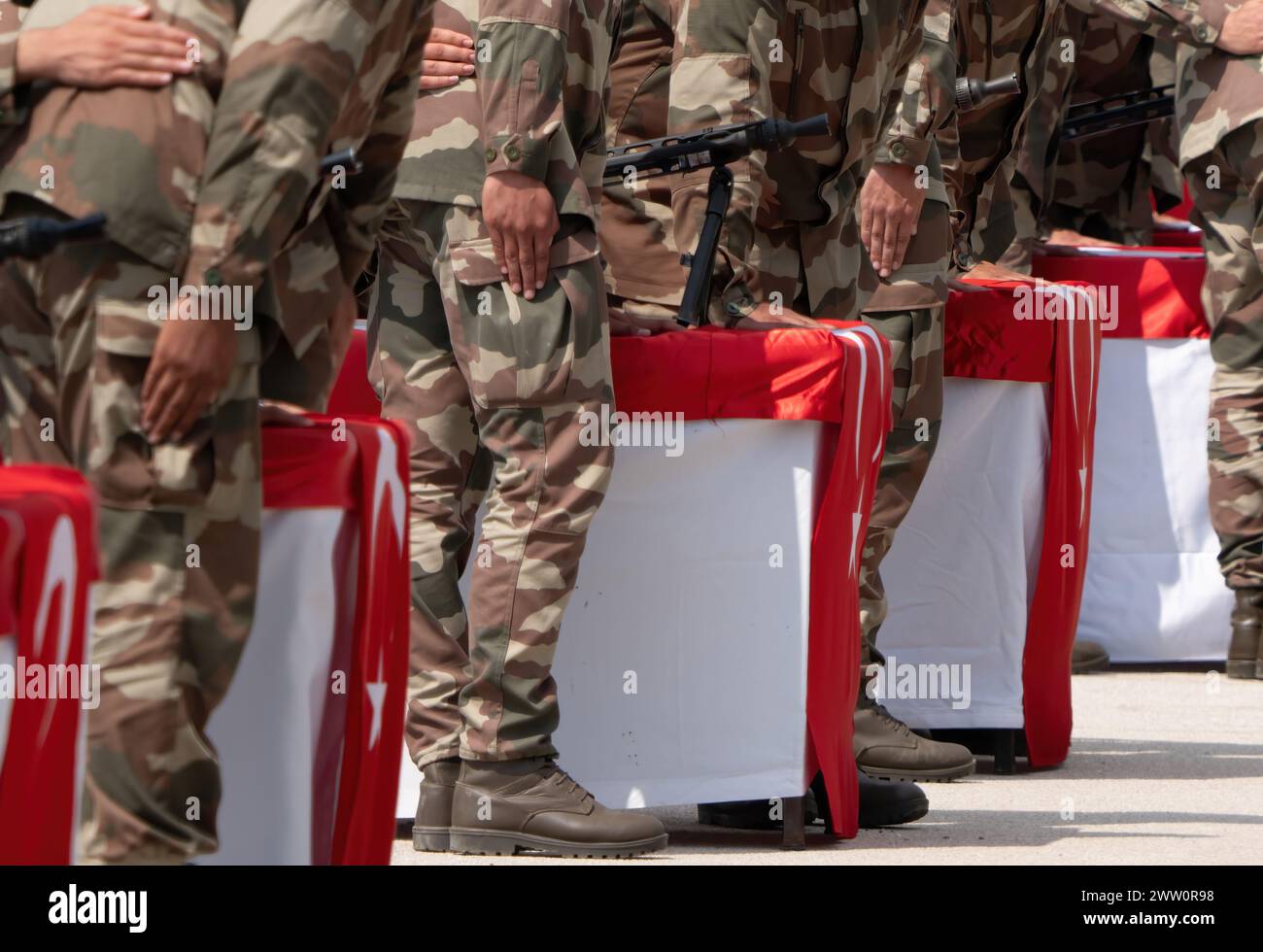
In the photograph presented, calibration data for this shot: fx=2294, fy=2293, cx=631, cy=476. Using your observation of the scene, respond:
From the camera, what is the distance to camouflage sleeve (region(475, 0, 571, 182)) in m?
3.81

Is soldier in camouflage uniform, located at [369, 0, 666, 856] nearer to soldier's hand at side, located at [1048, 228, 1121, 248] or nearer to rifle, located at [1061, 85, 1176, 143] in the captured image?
soldier's hand at side, located at [1048, 228, 1121, 248]

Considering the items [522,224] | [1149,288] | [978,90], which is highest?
[978,90]

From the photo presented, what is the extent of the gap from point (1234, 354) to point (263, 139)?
14.9ft

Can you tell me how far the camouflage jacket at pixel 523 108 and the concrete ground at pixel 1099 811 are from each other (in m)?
1.18

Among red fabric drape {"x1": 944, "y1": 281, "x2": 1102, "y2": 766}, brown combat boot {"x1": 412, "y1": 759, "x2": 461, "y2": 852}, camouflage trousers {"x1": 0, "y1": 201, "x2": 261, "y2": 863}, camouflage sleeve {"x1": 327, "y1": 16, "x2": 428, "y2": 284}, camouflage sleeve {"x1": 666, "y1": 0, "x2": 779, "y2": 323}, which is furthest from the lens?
red fabric drape {"x1": 944, "y1": 281, "x2": 1102, "y2": 766}

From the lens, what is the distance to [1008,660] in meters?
5.33

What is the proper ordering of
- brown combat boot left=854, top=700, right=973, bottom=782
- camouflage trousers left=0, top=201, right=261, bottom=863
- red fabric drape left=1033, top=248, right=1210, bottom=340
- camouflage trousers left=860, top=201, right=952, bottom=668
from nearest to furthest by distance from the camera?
camouflage trousers left=0, top=201, right=261, bottom=863 → brown combat boot left=854, top=700, right=973, bottom=782 → camouflage trousers left=860, top=201, right=952, bottom=668 → red fabric drape left=1033, top=248, right=1210, bottom=340

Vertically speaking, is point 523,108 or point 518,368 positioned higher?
point 523,108

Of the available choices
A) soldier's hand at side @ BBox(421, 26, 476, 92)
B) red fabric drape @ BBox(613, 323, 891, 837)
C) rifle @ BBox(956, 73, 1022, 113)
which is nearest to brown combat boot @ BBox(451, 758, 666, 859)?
red fabric drape @ BBox(613, 323, 891, 837)

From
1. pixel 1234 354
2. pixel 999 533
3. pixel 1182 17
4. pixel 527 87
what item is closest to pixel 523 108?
pixel 527 87

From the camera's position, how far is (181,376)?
2637 mm

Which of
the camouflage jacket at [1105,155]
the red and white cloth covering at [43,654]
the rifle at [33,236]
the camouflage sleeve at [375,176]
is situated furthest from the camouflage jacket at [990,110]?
the red and white cloth covering at [43,654]

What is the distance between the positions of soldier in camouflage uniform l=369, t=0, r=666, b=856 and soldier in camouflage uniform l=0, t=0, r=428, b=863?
1.13 m

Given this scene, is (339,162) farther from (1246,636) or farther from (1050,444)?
(1246,636)
